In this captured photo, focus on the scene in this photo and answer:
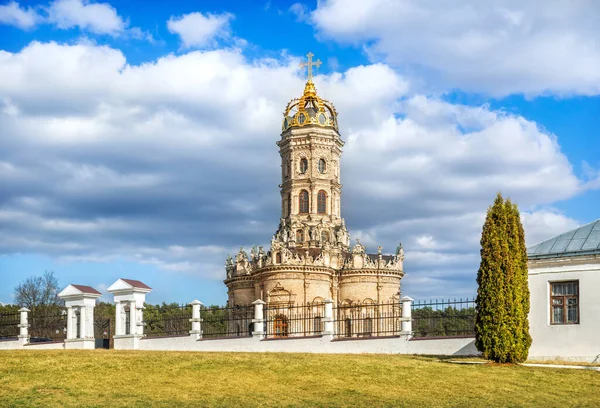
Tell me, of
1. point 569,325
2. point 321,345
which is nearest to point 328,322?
point 321,345

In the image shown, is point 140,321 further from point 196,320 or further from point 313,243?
point 313,243

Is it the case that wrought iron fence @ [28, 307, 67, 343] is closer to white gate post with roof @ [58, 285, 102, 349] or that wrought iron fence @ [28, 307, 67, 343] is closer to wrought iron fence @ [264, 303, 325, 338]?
white gate post with roof @ [58, 285, 102, 349]

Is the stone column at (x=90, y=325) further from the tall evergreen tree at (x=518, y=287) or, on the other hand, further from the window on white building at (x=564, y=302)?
the window on white building at (x=564, y=302)

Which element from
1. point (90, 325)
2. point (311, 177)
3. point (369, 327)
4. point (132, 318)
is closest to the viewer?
point (132, 318)

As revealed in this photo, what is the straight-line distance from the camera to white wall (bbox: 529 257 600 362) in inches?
1117

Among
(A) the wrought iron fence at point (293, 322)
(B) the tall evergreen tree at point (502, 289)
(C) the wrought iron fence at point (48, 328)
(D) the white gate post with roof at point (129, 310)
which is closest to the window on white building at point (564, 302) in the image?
(B) the tall evergreen tree at point (502, 289)

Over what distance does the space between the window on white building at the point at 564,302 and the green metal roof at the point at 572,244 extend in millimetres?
1112

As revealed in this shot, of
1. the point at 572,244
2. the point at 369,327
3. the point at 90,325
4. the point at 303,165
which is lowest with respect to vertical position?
the point at 369,327

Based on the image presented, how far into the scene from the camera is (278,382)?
72.8ft

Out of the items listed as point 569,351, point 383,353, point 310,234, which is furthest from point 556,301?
point 310,234

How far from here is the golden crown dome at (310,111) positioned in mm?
61906

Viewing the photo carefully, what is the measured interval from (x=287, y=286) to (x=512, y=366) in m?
28.0

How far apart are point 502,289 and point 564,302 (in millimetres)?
2971

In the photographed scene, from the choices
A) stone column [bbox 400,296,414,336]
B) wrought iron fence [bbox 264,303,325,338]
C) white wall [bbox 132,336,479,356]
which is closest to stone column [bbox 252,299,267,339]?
white wall [bbox 132,336,479,356]
